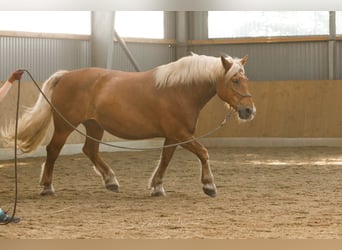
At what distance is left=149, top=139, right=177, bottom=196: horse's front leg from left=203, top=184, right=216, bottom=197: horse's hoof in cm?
30

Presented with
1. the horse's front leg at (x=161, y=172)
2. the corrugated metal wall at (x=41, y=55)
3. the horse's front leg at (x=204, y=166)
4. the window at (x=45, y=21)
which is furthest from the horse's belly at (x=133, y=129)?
the window at (x=45, y=21)

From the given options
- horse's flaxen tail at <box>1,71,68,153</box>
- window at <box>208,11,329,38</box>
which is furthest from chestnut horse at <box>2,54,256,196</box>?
window at <box>208,11,329,38</box>

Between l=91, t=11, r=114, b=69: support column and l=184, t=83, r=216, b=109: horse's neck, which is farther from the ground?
l=91, t=11, r=114, b=69: support column

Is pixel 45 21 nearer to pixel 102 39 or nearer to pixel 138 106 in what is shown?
pixel 102 39

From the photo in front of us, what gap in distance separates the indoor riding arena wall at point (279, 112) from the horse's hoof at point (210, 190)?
0.36 metres

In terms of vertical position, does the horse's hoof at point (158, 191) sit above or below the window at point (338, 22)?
below

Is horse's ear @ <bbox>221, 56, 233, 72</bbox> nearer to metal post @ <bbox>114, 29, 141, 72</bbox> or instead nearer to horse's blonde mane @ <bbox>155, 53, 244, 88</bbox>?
horse's blonde mane @ <bbox>155, 53, 244, 88</bbox>

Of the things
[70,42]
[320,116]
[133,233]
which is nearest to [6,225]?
[133,233]

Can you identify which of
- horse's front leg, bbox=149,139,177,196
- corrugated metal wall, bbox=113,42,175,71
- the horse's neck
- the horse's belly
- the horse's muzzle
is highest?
corrugated metal wall, bbox=113,42,175,71

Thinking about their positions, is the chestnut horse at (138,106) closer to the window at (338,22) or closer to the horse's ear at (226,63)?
the horse's ear at (226,63)

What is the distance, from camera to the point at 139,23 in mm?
7336

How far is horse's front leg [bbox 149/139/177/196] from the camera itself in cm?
739

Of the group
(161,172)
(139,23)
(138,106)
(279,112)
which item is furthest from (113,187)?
(279,112)

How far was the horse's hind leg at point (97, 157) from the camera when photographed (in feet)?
24.3
